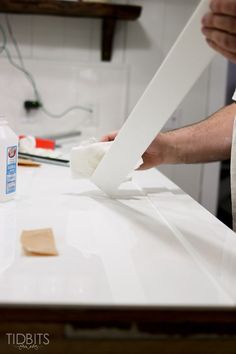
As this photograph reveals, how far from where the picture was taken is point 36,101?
1835mm

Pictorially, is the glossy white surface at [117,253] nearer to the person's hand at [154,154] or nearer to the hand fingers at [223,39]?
the person's hand at [154,154]

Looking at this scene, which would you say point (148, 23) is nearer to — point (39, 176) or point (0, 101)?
point (0, 101)

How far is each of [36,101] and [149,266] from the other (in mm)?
1449

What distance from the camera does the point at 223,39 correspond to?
569 mm

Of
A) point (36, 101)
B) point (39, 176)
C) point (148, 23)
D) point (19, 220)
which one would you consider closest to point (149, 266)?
point (19, 220)

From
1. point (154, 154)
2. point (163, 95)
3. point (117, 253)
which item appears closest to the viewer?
point (117, 253)

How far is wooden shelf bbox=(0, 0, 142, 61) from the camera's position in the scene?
1.63 m

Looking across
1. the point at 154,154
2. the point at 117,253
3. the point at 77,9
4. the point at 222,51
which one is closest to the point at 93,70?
the point at 77,9

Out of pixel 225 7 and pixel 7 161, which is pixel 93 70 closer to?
pixel 7 161

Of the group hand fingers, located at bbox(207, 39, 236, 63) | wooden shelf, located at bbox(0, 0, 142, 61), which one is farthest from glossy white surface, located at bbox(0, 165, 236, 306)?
wooden shelf, located at bbox(0, 0, 142, 61)

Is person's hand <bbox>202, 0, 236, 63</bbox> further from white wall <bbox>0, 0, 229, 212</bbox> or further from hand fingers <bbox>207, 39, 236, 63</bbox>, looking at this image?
white wall <bbox>0, 0, 229, 212</bbox>

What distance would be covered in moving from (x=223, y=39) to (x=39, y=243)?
0.37 meters

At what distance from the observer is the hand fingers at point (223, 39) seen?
0.57m

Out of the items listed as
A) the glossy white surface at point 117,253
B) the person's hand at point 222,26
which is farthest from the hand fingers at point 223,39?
the glossy white surface at point 117,253
